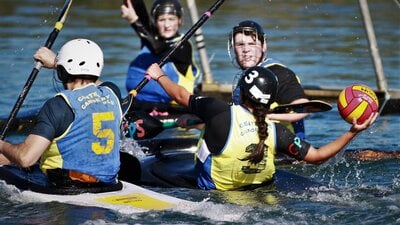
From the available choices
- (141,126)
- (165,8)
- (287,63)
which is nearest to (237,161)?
(141,126)

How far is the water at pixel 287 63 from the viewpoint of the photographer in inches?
313

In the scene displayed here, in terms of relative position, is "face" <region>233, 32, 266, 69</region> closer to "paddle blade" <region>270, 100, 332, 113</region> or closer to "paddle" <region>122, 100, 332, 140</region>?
"paddle blade" <region>270, 100, 332, 113</region>

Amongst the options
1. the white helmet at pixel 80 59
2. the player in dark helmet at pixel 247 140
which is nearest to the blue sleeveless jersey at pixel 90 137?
the white helmet at pixel 80 59

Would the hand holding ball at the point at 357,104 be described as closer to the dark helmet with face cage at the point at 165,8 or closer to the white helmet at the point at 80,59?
the white helmet at the point at 80,59

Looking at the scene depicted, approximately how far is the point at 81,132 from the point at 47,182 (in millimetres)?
551

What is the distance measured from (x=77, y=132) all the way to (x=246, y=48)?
7.44 feet

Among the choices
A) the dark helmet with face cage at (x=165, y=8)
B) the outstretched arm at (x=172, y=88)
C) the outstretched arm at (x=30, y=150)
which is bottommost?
the outstretched arm at (x=30, y=150)

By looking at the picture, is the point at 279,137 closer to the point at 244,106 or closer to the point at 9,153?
the point at 244,106

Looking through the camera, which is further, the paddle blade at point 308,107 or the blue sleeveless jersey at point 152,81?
the blue sleeveless jersey at point 152,81

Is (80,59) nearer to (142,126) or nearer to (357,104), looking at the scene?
(357,104)

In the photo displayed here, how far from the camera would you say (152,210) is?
797 cm

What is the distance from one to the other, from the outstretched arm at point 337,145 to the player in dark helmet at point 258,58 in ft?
3.78

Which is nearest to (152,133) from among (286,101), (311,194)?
(286,101)

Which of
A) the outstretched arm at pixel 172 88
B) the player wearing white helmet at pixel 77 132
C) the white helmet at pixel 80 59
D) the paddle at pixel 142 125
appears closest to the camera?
the player wearing white helmet at pixel 77 132
